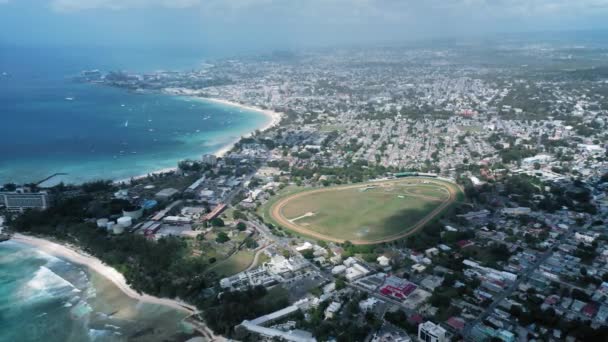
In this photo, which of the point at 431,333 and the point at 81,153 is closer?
the point at 431,333

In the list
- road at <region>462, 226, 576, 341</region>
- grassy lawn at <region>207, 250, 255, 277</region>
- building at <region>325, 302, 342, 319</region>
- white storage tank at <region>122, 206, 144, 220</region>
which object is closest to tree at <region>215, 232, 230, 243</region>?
grassy lawn at <region>207, 250, 255, 277</region>

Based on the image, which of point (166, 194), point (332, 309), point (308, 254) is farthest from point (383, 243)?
point (166, 194)

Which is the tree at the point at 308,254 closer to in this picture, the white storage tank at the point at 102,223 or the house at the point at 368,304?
the house at the point at 368,304

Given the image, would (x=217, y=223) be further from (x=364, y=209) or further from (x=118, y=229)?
(x=364, y=209)

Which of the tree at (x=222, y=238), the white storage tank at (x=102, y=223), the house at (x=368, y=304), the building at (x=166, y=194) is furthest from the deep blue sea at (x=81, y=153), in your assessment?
the house at (x=368, y=304)

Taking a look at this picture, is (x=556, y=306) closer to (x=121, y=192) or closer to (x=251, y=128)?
(x=121, y=192)

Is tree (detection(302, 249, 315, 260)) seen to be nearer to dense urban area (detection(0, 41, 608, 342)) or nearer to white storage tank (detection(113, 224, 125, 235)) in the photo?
dense urban area (detection(0, 41, 608, 342))

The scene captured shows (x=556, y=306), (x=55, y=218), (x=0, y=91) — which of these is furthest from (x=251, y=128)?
(x=0, y=91)
